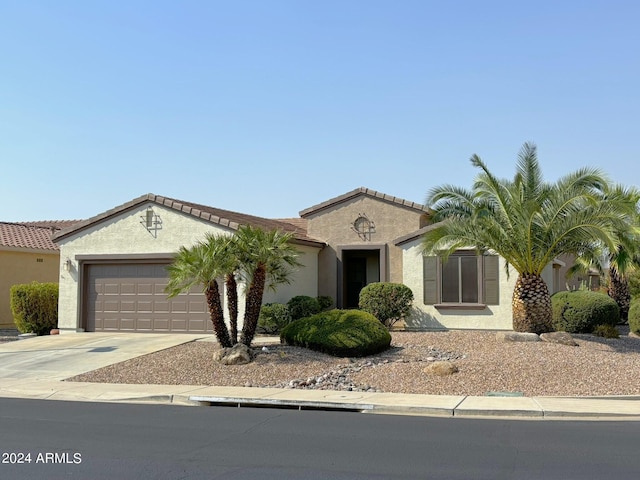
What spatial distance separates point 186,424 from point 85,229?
14.4 meters

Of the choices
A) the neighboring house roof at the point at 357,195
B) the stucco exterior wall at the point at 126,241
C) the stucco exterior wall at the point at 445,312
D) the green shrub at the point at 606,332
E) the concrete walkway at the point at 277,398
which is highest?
the neighboring house roof at the point at 357,195

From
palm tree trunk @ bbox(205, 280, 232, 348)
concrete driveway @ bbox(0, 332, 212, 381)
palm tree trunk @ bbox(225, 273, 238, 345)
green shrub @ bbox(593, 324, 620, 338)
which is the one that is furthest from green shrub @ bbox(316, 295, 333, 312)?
green shrub @ bbox(593, 324, 620, 338)

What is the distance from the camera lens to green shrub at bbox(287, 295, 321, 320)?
21.3m

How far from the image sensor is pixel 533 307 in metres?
18.2

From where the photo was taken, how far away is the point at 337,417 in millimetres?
11211

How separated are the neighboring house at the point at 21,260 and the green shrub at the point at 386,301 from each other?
13696 millimetres

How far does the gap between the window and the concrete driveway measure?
23.7 feet

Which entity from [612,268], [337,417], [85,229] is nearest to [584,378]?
[337,417]

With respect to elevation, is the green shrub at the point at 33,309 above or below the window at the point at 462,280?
below

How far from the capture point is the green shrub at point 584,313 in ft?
68.3

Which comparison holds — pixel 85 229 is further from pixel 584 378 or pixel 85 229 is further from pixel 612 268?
pixel 612 268

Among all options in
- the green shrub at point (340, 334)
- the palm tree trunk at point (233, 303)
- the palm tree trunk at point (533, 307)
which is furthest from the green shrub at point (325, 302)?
the palm tree trunk at point (533, 307)

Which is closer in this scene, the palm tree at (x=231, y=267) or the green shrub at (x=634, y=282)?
the palm tree at (x=231, y=267)

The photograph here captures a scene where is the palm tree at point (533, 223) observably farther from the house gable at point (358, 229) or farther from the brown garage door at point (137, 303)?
the brown garage door at point (137, 303)
